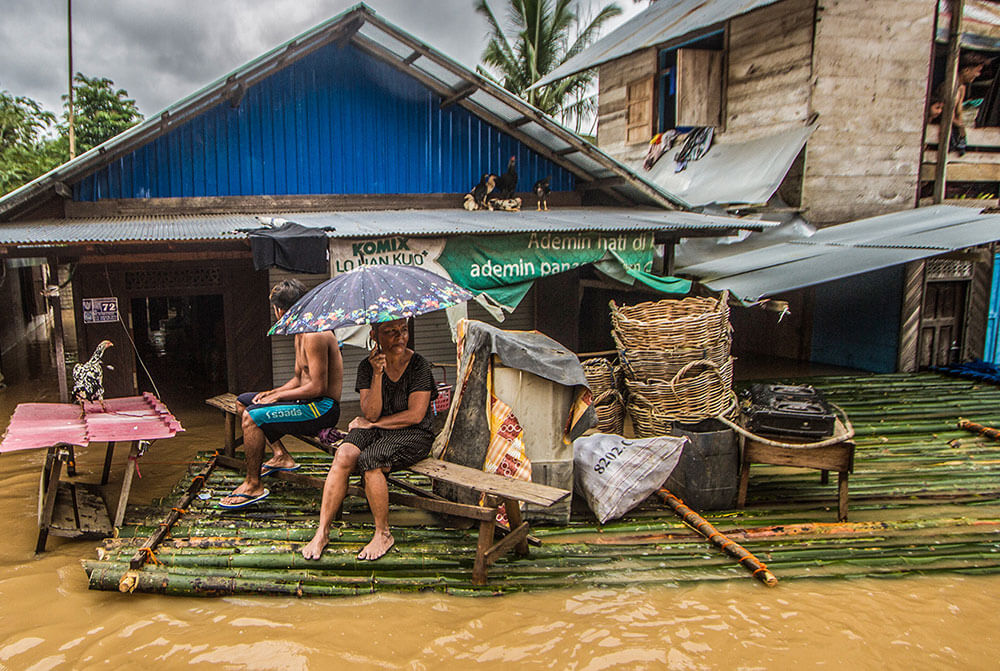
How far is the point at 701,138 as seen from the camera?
12062mm

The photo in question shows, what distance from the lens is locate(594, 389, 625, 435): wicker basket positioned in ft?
21.9

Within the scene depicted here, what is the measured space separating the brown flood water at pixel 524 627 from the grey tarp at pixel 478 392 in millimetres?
1183

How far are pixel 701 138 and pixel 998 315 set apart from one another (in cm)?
597

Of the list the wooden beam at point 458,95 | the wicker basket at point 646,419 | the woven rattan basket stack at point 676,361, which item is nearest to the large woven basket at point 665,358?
the woven rattan basket stack at point 676,361

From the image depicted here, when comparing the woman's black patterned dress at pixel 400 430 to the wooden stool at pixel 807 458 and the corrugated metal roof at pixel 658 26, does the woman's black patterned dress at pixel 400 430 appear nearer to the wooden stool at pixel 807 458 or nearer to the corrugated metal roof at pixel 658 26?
the wooden stool at pixel 807 458

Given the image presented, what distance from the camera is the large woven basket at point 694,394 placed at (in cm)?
593

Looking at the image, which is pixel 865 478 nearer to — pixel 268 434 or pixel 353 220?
pixel 268 434

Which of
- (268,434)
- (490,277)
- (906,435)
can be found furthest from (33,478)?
(906,435)

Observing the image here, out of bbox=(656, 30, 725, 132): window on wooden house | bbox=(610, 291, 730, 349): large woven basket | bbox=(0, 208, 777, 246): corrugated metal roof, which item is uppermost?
bbox=(656, 30, 725, 132): window on wooden house

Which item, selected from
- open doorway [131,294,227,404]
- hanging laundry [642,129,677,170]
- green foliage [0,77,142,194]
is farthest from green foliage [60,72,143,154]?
hanging laundry [642,129,677,170]

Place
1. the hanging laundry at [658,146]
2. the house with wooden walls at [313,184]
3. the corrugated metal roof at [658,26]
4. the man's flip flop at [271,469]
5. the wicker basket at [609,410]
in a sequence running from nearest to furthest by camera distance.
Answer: the man's flip flop at [271,469] → the wicker basket at [609,410] → the house with wooden walls at [313,184] → the corrugated metal roof at [658,26] → the hanging laundry at [658,146]

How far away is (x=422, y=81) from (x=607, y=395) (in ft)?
16.7

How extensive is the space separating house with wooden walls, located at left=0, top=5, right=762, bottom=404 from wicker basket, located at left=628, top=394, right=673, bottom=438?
2.31 m

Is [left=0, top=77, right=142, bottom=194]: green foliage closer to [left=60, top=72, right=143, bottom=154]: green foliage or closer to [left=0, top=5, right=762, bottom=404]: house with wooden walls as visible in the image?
[left=60, top=72, right=143, bottom=154]: green foliage
